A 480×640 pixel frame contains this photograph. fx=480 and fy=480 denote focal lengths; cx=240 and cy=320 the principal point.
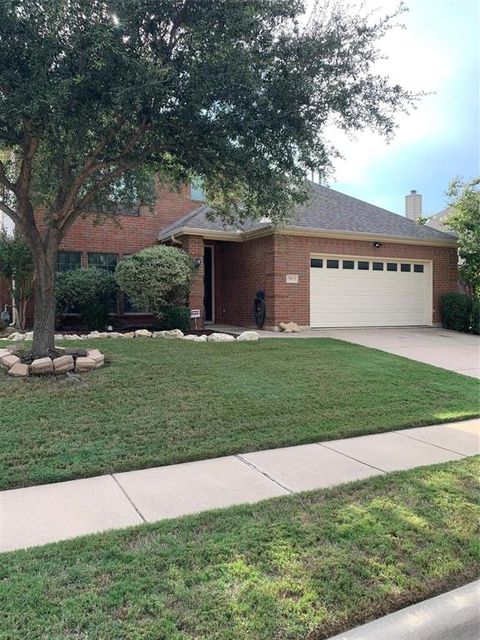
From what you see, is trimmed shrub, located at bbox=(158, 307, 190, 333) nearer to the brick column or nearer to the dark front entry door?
the brick column

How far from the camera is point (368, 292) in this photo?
15.0 metres

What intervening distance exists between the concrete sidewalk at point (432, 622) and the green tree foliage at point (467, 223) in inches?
549

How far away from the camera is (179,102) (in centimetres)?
623

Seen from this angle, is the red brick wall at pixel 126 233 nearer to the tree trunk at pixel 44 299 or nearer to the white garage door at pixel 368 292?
the white garage door at pixel 368 292

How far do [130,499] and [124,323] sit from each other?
37.5 ft

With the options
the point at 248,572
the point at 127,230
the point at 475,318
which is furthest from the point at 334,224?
the point at 248,572

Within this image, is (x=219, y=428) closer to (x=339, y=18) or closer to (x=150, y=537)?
(x=150, y=537)

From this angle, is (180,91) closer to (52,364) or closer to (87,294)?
(52,364)

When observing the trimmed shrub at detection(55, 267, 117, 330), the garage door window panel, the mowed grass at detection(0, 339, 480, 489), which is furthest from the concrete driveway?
the trimmed shrub at detection(55, 267, 117, 330)

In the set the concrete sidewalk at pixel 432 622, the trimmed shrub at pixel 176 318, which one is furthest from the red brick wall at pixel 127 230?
the concrete sidewalk at pixel 432 622

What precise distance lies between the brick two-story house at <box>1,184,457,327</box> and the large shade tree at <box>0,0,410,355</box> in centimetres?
589

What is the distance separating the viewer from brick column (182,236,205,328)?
13.6 m

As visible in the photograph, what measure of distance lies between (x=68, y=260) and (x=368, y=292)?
9.33 metres

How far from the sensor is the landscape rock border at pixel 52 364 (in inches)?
260
